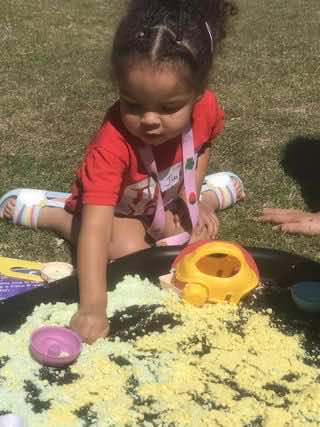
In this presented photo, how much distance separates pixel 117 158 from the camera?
5.04ft

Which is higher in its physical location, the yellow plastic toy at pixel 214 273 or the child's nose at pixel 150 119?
the child's nose at pixel 150 119

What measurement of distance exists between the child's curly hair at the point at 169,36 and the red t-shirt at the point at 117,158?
0.57ft

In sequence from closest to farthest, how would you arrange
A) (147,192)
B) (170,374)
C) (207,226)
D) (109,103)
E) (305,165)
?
(170,374)
(147,192)
(207,226)
(305,165)
(109,103)

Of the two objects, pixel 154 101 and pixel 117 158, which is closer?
pixel 154 101

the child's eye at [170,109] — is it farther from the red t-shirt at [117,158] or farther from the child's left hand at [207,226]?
the child's left hand at [207,226]

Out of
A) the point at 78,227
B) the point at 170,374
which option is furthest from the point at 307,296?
the point at 78,227

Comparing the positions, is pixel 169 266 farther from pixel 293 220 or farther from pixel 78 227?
pixel 293 220

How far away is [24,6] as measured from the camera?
416cm

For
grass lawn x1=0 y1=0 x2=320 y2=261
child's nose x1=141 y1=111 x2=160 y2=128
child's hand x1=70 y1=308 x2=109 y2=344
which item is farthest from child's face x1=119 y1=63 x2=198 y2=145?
child's hand x1=70 y1=308 x2=109 y2=344

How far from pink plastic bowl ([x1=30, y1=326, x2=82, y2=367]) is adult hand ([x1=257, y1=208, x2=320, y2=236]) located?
2.43 ft

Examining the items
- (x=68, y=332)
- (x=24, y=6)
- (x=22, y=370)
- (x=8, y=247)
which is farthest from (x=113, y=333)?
(x=24, y=6)

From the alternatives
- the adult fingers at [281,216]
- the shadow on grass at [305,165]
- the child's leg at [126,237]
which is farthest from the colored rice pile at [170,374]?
the shadow on grass at [305,165]

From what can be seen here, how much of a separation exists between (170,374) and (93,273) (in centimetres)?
27

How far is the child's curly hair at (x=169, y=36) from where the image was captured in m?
1.37
